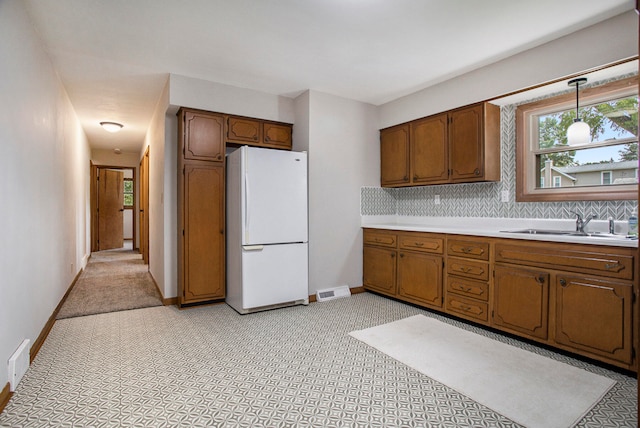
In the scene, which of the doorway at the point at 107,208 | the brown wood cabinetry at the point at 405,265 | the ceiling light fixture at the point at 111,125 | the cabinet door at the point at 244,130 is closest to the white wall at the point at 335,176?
the brown wood cabinetry at the point at 405,265

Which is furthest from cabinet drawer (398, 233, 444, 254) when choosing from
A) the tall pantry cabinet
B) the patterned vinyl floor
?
the tall pantry cabinet

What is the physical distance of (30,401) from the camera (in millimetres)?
1895

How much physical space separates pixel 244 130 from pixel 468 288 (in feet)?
9.89

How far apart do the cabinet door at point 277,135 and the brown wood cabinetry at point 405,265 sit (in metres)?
1.57

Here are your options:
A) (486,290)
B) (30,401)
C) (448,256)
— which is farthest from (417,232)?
(30,401)

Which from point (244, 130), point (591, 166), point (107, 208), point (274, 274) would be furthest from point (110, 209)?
point (591, 166)

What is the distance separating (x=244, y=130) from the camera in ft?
13.2

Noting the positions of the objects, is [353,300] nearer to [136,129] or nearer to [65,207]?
[65,207]

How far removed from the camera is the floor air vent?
13.3 feet

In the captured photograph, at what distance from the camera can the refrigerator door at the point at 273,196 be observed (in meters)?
3.56

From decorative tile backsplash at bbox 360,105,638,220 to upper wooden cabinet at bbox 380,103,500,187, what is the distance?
0.12 m

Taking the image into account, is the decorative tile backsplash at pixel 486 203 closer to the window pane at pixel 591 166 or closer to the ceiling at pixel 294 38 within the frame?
the window pane at pixel 591 166

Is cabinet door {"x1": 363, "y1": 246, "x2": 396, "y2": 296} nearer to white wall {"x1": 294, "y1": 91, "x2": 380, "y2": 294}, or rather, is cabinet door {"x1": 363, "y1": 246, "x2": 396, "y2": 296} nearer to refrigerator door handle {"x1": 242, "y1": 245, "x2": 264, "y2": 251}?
white wall {"x1": 294, "y1": 91, "x2": 380, "y2": 294}

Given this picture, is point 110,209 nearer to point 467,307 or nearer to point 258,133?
point 258,133
